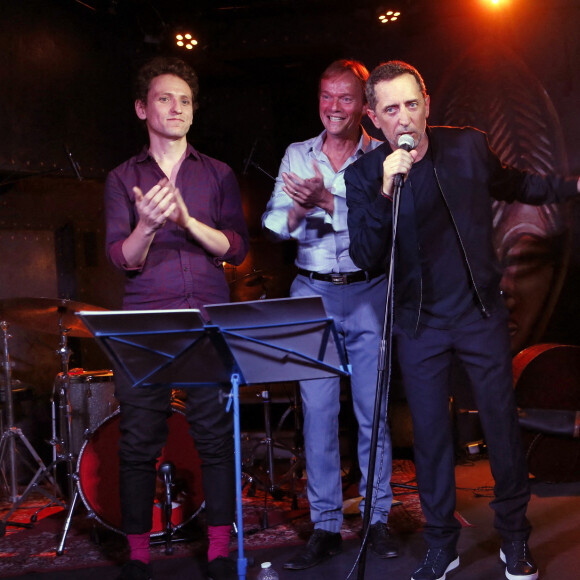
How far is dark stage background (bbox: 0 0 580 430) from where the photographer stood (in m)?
4.98

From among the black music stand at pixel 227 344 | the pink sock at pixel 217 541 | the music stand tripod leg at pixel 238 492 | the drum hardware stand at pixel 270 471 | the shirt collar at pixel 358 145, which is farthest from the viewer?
the drum hardware stand at pixel 270 471

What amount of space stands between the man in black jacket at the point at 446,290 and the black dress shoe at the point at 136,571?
116cm

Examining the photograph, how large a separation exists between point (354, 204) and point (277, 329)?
93 cm

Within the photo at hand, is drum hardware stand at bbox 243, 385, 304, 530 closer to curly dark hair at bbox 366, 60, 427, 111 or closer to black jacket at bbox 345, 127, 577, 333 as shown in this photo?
black jacket at bbox 345, 127, 577, 333

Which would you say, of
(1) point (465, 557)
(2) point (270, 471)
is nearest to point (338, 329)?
(1) point (465, 557)

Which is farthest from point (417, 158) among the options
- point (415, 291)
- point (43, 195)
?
point (43, 195)

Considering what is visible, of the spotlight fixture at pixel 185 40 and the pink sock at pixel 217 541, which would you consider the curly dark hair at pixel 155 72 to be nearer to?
the pink sock at pixel 217 541

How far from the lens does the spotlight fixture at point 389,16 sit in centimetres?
509

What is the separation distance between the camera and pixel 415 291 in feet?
9.67

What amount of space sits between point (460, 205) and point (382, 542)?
64.2 inches

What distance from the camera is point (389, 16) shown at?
16.8ft

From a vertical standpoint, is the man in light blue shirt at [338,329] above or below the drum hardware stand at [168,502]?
above

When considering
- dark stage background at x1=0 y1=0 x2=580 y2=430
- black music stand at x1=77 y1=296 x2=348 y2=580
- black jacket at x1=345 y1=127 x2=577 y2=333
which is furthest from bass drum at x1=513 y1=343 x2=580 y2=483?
black music stand at x1=77 y1=296 x2=348 y2=580

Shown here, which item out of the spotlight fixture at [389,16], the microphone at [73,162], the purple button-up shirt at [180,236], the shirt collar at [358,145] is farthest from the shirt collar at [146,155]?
the spotlight fixture at [389,16]
